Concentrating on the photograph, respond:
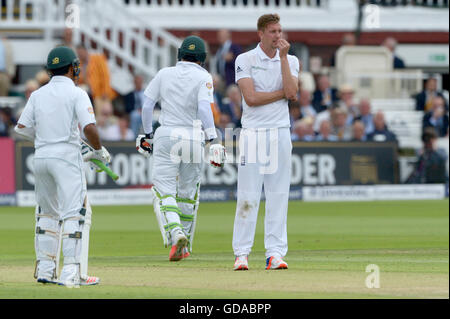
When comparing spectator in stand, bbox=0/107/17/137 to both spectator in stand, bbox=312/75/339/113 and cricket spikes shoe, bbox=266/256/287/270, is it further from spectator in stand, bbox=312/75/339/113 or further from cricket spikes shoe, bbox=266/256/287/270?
cricket spikes shoe, bbox=266/256/287/270

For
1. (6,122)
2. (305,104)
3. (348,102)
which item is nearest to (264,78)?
(6,122)

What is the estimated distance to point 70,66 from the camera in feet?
30.2

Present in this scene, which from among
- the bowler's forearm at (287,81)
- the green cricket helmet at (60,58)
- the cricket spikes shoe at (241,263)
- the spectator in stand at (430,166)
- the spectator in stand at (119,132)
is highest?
the green cricket helmet at (60,58)

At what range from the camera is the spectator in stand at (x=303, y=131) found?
23.4m

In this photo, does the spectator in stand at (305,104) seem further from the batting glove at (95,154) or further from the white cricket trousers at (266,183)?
the batting glove at (95,154)

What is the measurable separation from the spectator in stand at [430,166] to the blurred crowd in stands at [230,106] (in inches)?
26.3

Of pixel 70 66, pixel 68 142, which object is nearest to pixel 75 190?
pixel 68 142

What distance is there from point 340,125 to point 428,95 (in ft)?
10.6

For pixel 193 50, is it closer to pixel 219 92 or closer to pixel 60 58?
pixel 60 58

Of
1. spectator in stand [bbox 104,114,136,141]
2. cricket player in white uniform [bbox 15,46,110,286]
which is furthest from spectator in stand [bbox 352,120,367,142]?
cricket player in white uniform [bbox 15,46,110,286]

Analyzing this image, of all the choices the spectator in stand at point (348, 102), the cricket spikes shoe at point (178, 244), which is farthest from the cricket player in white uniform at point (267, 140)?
the spectator in stand at point (348, 102)

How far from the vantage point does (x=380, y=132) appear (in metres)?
24.5

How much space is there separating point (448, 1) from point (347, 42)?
17.4 ft
